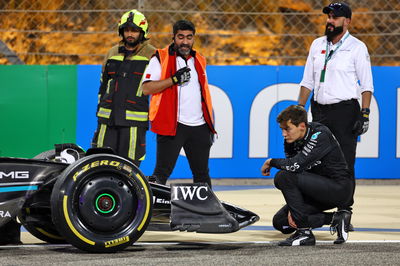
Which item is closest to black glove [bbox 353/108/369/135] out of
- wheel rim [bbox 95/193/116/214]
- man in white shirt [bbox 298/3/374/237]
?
man in white shirt [bbox 298/3/374/237]

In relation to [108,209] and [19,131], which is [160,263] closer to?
[108,209]

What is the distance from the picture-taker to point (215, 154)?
1181 cm

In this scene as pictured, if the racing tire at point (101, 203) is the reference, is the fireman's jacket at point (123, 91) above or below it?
above

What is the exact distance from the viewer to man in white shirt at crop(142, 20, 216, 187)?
25.3 ft

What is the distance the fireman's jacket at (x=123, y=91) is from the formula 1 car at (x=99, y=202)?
116cm

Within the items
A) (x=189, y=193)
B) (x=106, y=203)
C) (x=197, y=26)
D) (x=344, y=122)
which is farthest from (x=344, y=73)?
(x=197, y=26)

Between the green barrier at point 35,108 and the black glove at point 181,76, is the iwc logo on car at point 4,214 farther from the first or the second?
the green barrier at point 35,108

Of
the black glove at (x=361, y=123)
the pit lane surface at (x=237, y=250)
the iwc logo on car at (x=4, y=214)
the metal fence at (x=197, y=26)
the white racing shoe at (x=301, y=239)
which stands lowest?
the pit lane surface at (x=237, y=250)

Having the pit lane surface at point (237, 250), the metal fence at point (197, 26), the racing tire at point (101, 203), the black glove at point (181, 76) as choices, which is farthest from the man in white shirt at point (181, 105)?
the metal fence at point (197, 26)

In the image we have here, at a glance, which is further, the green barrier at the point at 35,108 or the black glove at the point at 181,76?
the green barrier at the point at 35,108

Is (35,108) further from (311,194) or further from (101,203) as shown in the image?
(101,203)

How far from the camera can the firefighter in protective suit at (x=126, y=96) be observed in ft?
25.1

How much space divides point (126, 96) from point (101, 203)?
5.39 feet

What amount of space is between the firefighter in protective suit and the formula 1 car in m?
1.12
